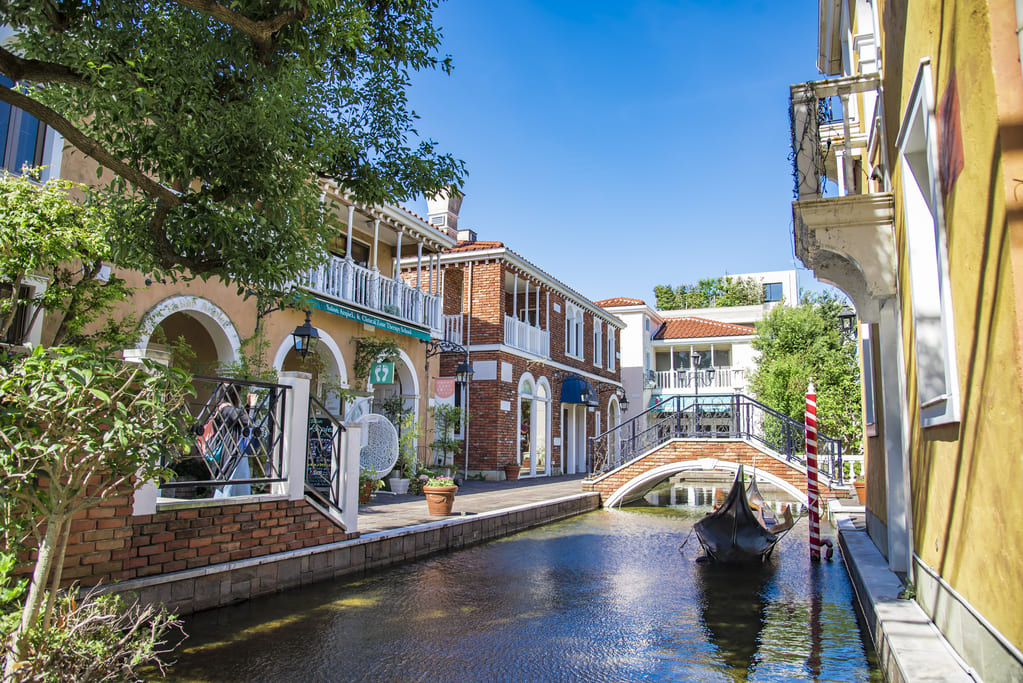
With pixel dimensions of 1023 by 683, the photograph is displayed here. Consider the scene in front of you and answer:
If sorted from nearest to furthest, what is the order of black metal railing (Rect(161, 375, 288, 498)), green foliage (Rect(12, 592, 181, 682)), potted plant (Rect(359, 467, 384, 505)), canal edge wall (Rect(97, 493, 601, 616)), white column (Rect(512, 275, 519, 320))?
green foliage (Rect(12, 592, 181, 682)) < canal edge wall (Rect(97, 493, 601, 616)) < black metal railing (Rect(161, 375, 288, 498)) < potted plant (Rect(359, 467, 384, 505)) < white column (Rect(512, 275, 519, 320))

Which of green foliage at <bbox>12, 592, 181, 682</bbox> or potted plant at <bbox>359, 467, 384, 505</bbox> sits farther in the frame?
potted plant at <bbox>359, 467, 384, 505</bbox>

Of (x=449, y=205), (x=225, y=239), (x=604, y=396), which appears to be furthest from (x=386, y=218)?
(x=604, y=396)

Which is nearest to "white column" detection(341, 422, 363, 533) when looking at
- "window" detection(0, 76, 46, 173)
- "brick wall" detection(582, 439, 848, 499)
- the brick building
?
"window" detection(0, 76, 46, 173)

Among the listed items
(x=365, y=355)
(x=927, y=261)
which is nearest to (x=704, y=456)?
(x=365, y=355)

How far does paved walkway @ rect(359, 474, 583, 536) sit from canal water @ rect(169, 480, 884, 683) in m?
0.99

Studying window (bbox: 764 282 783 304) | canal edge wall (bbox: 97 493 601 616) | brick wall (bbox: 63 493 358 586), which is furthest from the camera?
window (bbox: 764 282 783 304)

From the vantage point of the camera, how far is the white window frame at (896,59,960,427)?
12.9ft

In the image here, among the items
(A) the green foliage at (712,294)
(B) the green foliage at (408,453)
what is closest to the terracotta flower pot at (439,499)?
(B) the green foliage at (408,453)

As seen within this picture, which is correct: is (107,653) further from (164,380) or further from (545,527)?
(545,527)

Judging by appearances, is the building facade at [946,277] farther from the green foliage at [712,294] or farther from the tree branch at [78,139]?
the green foliage at [712,294]

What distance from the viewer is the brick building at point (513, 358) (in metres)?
19.8

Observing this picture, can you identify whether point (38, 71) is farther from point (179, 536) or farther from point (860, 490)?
point (860, 490)

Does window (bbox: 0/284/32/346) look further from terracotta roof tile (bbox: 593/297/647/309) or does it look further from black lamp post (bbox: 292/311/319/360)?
terracotta roof tile (bbox: 593/297/647/309)

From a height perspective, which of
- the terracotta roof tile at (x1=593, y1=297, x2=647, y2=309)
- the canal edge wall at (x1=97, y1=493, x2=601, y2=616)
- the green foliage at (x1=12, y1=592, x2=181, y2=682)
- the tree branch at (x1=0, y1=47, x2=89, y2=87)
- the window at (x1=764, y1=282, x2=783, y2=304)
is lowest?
the canal edge wall at (x1=97, y1=493, x2=601, y2=616)
